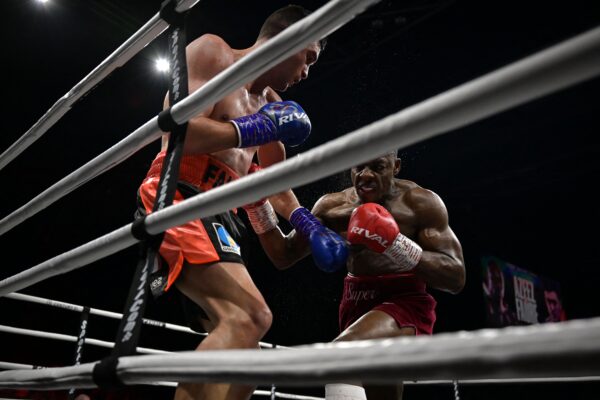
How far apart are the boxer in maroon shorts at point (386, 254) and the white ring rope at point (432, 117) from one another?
93 cm

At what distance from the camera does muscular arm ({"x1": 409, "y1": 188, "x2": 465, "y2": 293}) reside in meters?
1.81

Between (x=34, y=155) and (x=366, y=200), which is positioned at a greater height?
(x=34, y=155)

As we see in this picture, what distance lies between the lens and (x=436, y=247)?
1.91m

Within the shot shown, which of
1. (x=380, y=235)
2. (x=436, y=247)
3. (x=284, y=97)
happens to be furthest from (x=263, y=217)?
(x=284, y=97)

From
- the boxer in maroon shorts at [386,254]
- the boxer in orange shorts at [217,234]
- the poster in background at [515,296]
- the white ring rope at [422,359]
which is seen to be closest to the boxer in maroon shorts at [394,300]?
the boxer in maroon shorts at [386,254]

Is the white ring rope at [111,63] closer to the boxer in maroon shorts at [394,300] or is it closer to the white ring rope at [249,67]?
the white ring rope at [249,67]

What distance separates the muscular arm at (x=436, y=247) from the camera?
1.81m

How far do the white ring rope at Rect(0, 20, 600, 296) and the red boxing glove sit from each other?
96cm

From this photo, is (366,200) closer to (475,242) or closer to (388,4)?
(388,4)

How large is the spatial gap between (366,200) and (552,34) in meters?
3.58

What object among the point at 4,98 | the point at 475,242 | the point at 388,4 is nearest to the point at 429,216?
the point at 388,4

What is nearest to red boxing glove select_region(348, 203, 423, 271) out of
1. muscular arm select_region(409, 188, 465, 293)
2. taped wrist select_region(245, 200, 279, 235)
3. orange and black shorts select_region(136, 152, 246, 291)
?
muscular arm select_region(409, 188, 465, 293)

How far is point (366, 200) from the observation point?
2.13m

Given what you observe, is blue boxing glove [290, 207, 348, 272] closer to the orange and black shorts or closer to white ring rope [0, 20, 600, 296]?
the orange and black shorts
